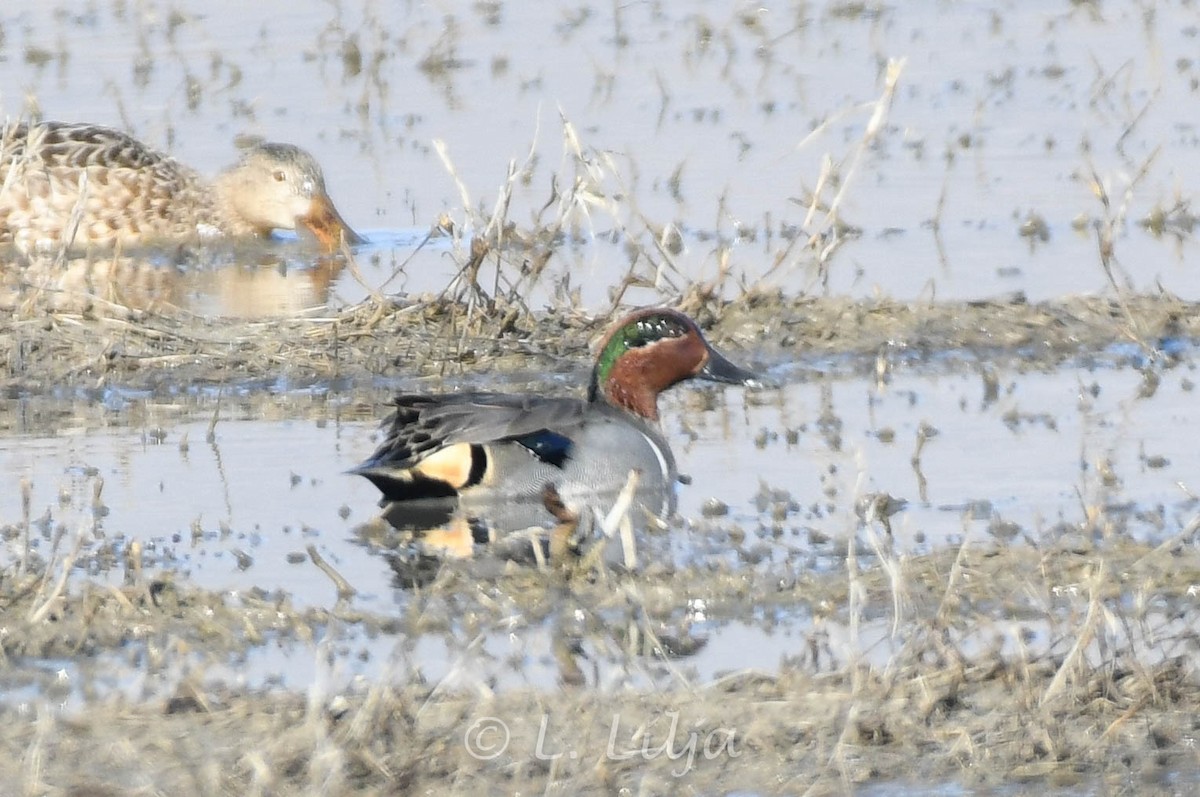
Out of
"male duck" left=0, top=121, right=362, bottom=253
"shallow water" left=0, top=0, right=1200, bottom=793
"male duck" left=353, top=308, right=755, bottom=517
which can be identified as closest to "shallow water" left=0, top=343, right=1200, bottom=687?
"shallow water" left=0, top=0, right=1200, bottom=793

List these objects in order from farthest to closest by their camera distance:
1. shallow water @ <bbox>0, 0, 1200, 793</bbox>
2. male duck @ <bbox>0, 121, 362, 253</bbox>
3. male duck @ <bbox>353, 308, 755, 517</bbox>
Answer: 1. male duck @ <bbox>0, 121, 362, 253</bbox>
2. male duck @ <bbox>353, 308, 755, 517</bbox>
3. shallow water @ <bbox>0, 0, 1200, 793</bbox>

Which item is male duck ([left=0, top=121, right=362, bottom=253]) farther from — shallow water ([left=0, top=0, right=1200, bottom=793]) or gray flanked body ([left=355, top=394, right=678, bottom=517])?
gray flanked body ([left=355, top=394, right=678, bottom=517])

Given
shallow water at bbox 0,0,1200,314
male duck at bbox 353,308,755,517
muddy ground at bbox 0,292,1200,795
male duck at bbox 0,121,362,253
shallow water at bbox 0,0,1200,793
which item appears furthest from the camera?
male duck at bbox 0,121,362,253

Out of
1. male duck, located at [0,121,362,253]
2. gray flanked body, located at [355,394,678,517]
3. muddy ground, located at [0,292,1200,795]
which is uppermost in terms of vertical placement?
male duck, located at [0,121,362,253]

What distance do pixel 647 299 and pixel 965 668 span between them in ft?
18.7

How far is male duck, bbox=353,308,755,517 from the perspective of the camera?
25.4ft

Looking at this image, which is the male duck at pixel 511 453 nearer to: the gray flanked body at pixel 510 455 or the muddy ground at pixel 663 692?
the gray flanked body at pixel 510 455

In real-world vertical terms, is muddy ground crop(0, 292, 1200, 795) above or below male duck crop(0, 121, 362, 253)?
below

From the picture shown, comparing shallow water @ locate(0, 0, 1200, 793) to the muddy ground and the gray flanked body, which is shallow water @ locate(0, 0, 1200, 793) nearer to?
the muddy ground

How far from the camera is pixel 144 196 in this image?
12.9 meters

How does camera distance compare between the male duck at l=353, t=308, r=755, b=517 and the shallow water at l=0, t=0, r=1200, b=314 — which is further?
the shallow water at l=0, t=0, r=1200, b=314

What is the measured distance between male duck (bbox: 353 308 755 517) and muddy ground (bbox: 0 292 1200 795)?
2.70 feet

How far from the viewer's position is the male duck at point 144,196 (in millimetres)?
12578

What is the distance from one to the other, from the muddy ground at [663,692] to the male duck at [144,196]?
5.67 m
